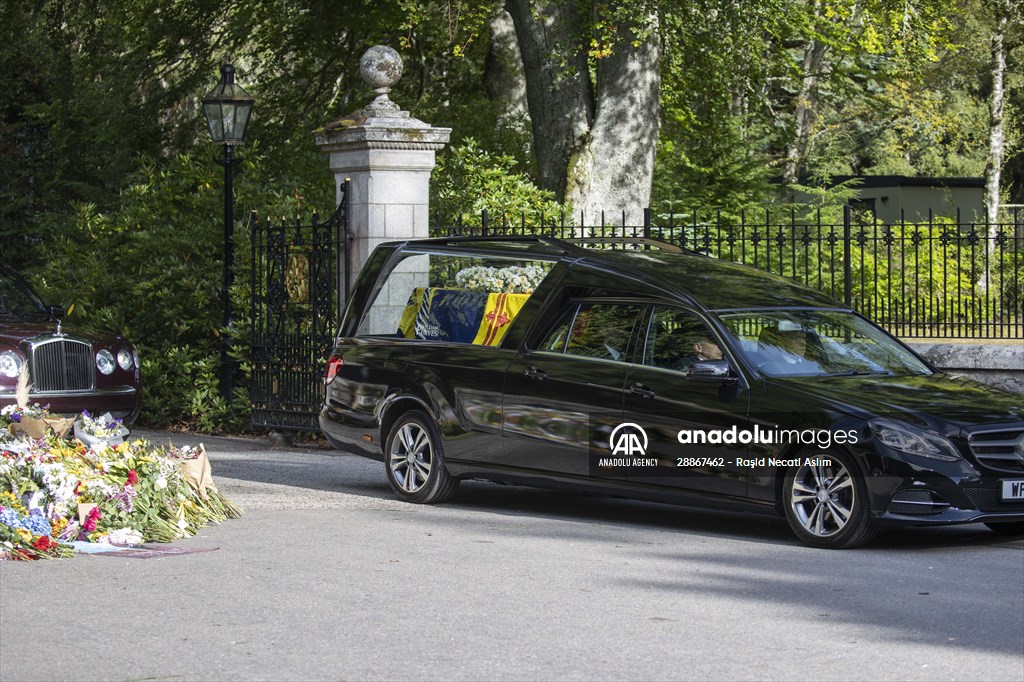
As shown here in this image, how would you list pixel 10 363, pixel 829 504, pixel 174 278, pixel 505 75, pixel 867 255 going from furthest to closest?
pixel 505 75 < pixel 867 255 < pixel 174 278 < pixel 10 363 < pixel 829 504

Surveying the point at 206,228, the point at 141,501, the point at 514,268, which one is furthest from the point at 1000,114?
the point at 141,501

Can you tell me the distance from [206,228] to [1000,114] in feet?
93.7

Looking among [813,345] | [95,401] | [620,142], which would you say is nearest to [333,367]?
[95,401]

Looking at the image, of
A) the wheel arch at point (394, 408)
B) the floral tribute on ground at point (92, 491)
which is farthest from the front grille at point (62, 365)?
the wheel arch at point (394, 408)

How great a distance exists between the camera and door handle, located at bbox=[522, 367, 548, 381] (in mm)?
10773

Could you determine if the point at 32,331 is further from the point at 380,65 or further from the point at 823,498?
the point at 823,498

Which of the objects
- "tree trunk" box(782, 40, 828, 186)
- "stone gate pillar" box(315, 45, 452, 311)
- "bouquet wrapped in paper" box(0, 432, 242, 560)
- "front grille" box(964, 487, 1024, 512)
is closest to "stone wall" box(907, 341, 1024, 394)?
"stone gate pillar" box(315, 45, 452, 311)

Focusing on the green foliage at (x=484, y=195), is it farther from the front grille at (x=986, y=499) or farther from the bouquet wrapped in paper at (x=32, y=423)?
the front grille at (x=986, y=499)

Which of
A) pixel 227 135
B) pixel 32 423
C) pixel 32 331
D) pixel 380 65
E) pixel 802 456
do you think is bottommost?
pixel 802 456

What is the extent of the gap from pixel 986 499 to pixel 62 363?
8.90 m

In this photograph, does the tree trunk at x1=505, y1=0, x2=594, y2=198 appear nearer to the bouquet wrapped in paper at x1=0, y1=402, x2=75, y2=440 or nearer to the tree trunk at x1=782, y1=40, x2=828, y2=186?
the bouquet wrapped in paper at x1=0, y1=402, x2=75, y2=440

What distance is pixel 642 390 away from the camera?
10.2 metres

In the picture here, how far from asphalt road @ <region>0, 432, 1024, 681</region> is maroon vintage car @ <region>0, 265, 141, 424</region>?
428cm

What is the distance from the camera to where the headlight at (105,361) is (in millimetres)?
15008
